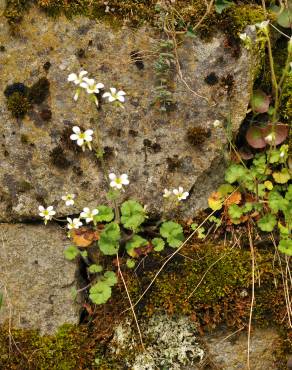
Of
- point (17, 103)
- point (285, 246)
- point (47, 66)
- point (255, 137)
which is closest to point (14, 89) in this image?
point (17, 103)

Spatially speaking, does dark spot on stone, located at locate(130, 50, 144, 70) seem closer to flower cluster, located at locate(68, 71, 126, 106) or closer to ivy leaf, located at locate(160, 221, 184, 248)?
flower cluster, located at locate(68, 71, 126, 106)

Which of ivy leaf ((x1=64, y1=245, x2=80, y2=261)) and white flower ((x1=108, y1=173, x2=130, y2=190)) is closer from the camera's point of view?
Result: white flower ((x1=108, y1=173, x2=130, y2=190))

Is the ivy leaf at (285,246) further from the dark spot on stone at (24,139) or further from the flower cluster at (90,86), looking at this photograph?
the dark spot on stone at (24,139)

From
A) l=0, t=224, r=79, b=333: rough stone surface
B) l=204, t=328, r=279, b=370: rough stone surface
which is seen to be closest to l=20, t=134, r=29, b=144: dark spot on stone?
l=0, t=224, r=79, b=333: rough stone surface

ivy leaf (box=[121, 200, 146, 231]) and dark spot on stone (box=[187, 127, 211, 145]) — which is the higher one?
dark spot on stone (box=[187, 127, 211, 145])

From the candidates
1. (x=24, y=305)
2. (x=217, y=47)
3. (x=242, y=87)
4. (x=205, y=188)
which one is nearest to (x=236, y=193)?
(x=205, y=188)

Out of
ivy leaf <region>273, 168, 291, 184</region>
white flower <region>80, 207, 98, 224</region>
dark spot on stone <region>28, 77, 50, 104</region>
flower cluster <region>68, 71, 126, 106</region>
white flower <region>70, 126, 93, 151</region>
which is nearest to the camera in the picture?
flower cluster <region>68, 71, 126, 106</region>

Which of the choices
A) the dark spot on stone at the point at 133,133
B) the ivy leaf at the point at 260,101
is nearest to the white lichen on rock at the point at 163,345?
the dark spot on stone at the point at 133,133
